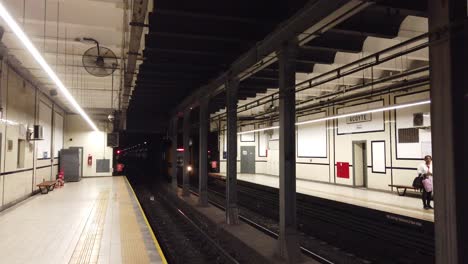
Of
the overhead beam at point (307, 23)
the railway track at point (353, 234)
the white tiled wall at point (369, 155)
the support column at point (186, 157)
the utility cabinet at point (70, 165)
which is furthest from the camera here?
the utility cabinet at point (70, 165)

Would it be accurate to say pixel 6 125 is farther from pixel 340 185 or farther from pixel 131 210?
pixel 340 185

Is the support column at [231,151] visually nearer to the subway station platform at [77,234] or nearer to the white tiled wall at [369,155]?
the subway station platform at [77,234]

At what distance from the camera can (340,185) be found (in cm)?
1322

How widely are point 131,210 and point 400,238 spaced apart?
6.00 metres

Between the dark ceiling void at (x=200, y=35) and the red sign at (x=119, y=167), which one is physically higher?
the dark ceiling void at (x=200, y=35)

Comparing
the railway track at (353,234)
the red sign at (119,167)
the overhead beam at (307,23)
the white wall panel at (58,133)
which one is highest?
the overhead beam at (307,23)

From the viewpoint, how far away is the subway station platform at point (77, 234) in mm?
4562

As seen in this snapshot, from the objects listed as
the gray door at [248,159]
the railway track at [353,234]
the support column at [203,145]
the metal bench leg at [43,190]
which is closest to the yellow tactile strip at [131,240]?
the support column at [203,145]

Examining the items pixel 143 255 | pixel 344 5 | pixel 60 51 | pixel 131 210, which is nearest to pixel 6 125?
pixel 60 51

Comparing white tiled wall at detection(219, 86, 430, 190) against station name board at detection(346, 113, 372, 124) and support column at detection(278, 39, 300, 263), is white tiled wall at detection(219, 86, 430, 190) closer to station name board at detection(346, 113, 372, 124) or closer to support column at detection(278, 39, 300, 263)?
station name board at detection(346, 113, 372, 124)

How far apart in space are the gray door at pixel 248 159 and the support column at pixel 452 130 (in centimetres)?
1817

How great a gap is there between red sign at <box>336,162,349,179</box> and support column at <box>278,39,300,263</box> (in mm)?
8523

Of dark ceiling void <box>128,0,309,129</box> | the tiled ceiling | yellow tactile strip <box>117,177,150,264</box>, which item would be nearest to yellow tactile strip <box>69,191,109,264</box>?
yellow tactile strip <box>117,177,150,264</box>

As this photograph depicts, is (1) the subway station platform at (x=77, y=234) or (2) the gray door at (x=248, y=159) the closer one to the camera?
(1) the subway station platform at (x=77, y=234)
